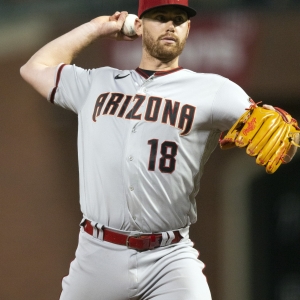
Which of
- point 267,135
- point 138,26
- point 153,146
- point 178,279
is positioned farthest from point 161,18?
point 178,279

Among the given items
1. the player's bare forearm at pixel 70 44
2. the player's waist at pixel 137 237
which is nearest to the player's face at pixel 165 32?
the player's bare forearm at pixel 70 44

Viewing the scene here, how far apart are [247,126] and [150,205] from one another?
394 millimetres

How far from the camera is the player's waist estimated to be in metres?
1.96

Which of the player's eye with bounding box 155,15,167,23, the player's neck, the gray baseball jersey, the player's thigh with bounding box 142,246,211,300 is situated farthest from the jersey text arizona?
the player's thigh with bounding box 142,246,211,300

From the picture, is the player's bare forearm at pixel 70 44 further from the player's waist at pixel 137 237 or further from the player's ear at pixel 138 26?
the player's waist at pixel 137 237

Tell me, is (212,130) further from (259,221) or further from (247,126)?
(259,221)

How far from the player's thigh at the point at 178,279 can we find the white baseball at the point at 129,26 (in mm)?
809

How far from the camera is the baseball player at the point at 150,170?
77.0 inches

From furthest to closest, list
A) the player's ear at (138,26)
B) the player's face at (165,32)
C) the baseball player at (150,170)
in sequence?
1. the player's ear at (138,26)
2. the player's face at (165,32)
3. the baseball player at (150,170)

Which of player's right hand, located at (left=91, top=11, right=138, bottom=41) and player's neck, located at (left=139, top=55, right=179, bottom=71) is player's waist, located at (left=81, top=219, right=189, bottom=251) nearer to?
player's neck, located at (left=139, top=55, right=179, bottom=71)

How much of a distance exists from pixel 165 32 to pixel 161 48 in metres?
0.05

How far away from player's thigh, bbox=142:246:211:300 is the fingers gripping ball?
1.26 feet

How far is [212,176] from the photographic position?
3.00 m

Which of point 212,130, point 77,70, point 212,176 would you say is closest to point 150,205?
point 212,130
